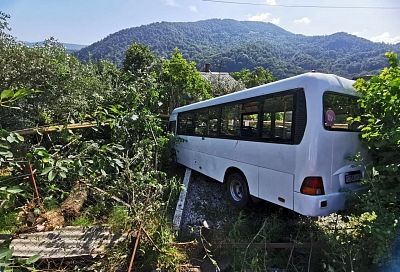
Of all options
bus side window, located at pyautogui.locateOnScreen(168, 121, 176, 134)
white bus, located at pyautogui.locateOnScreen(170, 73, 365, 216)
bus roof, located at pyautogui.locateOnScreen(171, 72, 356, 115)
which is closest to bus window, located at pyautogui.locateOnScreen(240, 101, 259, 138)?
white bus, located at pyautogui.locateOnScreen(170, 73, 365, 216)

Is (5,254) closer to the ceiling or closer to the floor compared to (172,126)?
closer to the floor

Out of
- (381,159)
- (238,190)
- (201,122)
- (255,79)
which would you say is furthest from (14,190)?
(255,79)

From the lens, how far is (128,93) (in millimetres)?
8969

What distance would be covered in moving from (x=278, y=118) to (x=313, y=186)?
1266mm

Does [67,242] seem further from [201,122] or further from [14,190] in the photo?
[201,122]

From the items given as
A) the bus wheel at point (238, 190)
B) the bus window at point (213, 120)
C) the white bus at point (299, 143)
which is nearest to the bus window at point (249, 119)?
the white bus at point (299, 143)

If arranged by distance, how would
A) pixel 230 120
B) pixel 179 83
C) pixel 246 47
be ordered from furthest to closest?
pixel 246 47
pixel 179 83
pixel 230 120

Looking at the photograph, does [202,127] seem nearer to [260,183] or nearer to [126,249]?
[260,183]

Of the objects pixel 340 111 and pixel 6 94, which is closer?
pixel 6 94

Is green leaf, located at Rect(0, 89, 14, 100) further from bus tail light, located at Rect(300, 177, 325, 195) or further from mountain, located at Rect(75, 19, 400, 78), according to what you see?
mountain, located at Rect(75, 19, 400, 78)

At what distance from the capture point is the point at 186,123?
9414mm

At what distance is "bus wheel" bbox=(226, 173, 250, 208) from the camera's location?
6.09 meters

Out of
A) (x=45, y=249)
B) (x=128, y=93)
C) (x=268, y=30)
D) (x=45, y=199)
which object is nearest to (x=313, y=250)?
(x=45, y=249)

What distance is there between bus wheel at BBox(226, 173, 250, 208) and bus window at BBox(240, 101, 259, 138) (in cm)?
99
